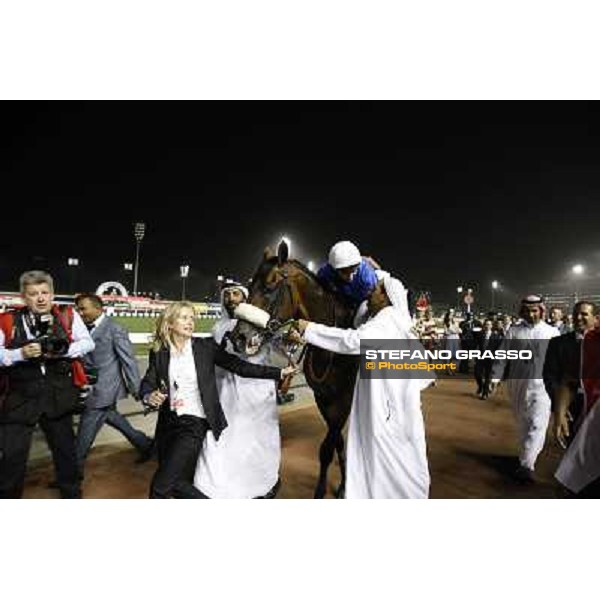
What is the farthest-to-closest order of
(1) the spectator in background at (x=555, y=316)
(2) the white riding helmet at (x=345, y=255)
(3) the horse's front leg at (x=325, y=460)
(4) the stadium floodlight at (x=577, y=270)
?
(1) the spectator in background at (x=555, y=316) → (4) the stadium floodlight at (x=577, y=270) → (3) the horse's front leg at (x=325, y=460) → (2) the white riding helmet at (x=345, y=255)

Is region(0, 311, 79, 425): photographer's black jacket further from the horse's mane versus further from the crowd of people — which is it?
the horse's mane

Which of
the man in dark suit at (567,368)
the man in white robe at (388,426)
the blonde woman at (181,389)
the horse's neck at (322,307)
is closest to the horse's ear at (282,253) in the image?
the horse's neck at (322,307)

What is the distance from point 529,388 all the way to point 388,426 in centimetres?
253

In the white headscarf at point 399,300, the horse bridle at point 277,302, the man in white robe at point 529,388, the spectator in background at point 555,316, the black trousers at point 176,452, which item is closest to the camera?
the black trousers at point 176,452

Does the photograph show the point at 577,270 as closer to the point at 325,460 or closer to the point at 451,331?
the point at 451,331

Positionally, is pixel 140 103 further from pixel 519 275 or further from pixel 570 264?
pixel 570 264

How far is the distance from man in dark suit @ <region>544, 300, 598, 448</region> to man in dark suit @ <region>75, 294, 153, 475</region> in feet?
12.2

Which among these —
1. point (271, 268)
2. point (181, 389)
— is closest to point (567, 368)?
point (271, 268)

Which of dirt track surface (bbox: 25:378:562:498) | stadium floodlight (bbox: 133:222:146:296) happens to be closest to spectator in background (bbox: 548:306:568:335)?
dirt track surface (bbox: 25:378:562:498)

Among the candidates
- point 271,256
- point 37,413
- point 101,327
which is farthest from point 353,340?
point 101,327

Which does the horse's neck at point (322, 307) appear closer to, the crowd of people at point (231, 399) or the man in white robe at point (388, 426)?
the crowd of people at point (231, 399)

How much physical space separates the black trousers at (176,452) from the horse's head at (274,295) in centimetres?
69

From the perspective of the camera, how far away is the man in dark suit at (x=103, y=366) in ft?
14.0

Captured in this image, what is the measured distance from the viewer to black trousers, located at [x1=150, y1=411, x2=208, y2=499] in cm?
295
